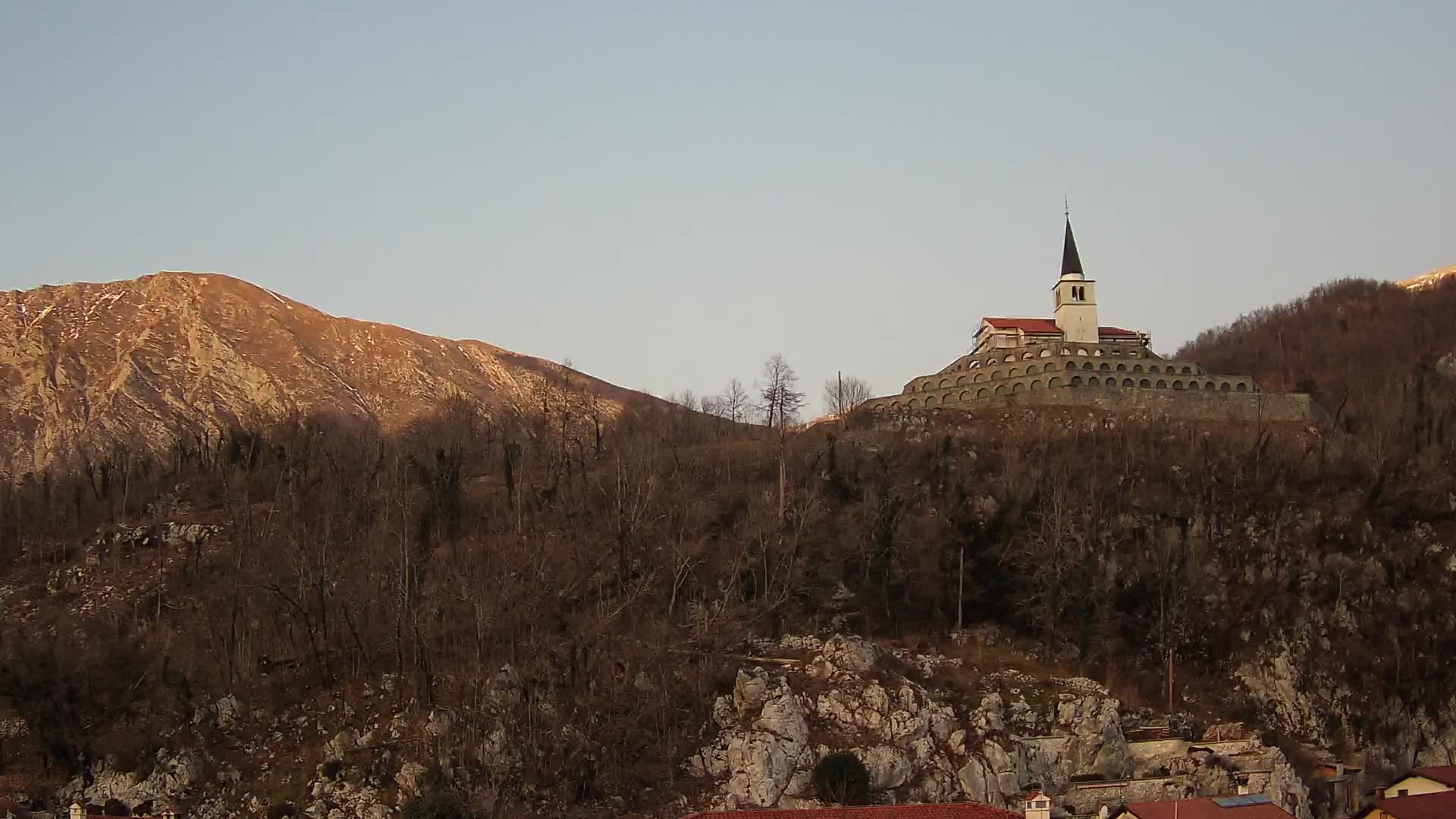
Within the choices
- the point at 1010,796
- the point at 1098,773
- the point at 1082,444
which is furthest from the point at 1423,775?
the point at 1082,444

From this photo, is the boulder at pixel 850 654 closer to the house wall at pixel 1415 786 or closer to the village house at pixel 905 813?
the village house at pixel 905 813

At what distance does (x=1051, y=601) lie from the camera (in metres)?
56.6

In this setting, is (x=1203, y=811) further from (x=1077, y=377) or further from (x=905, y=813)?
(x=1077, y=377)

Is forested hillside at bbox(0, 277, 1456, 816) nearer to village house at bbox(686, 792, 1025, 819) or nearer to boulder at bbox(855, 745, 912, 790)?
boulder at bbox(855, 745, 912, 790)

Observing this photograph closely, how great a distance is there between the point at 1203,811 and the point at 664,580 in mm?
23760

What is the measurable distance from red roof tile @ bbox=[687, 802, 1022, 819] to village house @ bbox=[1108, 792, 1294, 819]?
417 centimetres

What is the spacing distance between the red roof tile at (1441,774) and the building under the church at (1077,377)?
29.2 meters

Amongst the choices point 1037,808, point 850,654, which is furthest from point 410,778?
point 1037,808

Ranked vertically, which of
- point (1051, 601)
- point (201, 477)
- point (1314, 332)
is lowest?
point (1051, 601)

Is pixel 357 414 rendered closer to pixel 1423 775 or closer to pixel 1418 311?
pixel 1418 311

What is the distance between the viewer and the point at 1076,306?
8331cm

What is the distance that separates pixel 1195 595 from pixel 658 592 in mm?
22422

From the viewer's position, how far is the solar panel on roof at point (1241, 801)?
4084 cm

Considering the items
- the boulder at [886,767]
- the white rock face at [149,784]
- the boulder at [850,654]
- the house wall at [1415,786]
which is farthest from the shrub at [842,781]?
the white rock face at [149,784]
